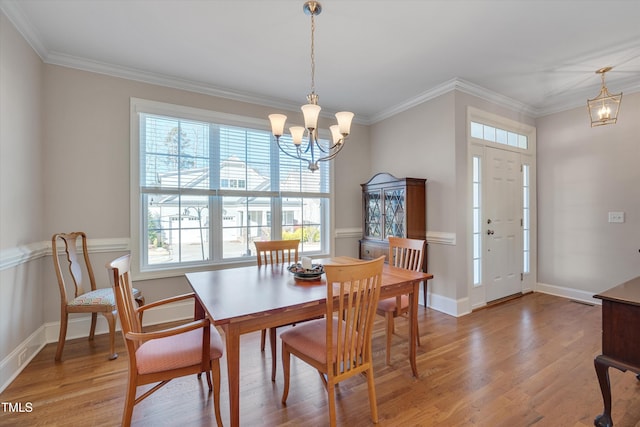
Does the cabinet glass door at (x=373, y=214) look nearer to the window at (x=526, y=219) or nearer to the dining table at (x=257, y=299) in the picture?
the dining table at (x=257, y=299)

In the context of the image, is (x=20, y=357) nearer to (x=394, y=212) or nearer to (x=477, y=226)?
(x=394, y=212)

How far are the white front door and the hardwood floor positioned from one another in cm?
107

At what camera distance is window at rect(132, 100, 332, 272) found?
3139 mm

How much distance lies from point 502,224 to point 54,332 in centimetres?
521

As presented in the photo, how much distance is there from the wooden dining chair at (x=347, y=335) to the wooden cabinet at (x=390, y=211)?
201 cm

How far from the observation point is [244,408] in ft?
5.94

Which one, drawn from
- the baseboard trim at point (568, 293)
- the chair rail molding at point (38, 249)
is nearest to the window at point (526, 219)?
the baseboard trim at point (568, 293)

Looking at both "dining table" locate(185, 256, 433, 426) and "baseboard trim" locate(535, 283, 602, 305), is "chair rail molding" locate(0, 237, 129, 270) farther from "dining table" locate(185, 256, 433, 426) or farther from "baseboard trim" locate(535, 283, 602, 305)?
"baseboard trim" locate(535, 283, 602, 305)

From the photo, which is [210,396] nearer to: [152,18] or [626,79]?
[152,18]

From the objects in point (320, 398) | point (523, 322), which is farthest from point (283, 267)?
point (523, 322)

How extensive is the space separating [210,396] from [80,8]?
2.97 meters

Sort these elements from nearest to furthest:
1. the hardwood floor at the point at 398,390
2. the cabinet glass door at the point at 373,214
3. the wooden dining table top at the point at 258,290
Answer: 1. the wooden dining table top at the point at 258,290
2. the hardwood floor at the point at 398,390
3. the cabinet glass door at the point at 373,214

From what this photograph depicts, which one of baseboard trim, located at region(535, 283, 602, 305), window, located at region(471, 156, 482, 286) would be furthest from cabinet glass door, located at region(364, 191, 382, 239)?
baseboard trim, located at region(535, 283, 602, 305)

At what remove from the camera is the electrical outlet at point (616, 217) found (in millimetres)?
3453
